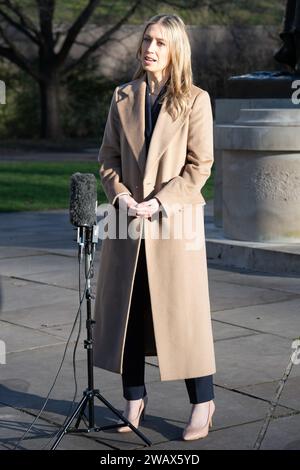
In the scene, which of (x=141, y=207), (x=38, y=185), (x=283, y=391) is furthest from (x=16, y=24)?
(x=141, y=207)

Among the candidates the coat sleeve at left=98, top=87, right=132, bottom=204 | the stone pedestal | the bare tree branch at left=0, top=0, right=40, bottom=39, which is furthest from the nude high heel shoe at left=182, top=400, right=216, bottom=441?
the bare tree branch at left=0, top=0, right=40, bottom=39

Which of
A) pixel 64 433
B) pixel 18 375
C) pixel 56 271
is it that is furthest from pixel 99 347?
pixel 56 271

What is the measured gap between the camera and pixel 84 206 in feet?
17.1

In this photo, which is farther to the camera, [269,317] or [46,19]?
[46,19]

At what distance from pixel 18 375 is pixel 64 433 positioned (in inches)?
55.3

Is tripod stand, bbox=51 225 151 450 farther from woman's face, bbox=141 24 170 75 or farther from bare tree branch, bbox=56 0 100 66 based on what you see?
bare tree branch, bbox=56 0 100 66

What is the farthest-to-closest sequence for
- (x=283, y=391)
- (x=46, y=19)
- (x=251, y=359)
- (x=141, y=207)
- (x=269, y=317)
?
(x=46, y=19)
(x=269, y=317)
(x=251, y=359)
(x=283, y=391)
(x=141, y=207)

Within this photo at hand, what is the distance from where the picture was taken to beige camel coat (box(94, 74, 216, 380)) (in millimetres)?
5215

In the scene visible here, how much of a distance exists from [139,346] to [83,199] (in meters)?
0.80

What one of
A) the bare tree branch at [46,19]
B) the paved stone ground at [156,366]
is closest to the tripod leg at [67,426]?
the paved stone ground at [156,366]

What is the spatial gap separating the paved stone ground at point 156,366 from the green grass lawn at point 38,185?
5.15 meters

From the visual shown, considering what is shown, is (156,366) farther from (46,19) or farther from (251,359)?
(46,19)

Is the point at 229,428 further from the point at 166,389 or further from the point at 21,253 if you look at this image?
the point at 21,253

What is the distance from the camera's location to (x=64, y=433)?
523cm
